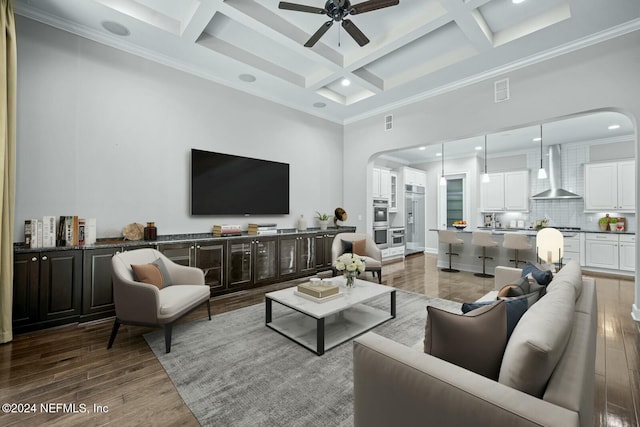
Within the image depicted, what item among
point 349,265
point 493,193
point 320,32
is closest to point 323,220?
point 349,265

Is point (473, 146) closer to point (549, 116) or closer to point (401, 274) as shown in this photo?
point (549, 116)

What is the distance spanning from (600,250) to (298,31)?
7392 mm

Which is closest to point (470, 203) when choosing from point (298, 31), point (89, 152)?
point (298, 31)

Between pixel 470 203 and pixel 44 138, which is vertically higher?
pixel 44 138

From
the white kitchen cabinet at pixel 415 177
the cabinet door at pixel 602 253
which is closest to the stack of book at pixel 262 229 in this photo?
the white kitchen cabinet at pixel 415 177

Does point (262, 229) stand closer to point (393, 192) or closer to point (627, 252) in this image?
point (393, 192)

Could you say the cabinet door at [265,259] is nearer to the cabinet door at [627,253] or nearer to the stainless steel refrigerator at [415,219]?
the stainless steel refrigerator at [415,219]

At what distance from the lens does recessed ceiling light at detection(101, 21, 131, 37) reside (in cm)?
323

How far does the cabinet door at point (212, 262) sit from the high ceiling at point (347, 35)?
268 cm

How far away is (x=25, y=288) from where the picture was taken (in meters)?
2.73

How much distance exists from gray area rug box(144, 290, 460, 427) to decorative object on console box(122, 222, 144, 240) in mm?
1337

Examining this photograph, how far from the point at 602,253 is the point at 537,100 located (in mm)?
4402

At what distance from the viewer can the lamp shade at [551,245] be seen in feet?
8.84

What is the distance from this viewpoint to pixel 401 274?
556 centimetres
